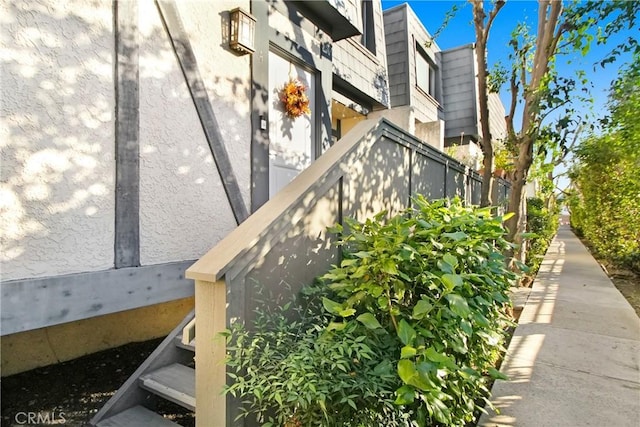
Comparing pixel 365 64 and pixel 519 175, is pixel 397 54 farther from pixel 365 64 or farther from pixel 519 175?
pixel 519 175

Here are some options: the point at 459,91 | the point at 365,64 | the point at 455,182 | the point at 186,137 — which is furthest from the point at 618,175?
the point at 186,137

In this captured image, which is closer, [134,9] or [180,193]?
[134,9]

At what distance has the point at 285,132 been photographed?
4.50 m

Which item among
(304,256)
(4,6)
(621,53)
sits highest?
(621,53)

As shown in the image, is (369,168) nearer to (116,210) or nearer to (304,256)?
(304,256)

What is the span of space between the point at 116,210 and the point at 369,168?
1.91 m

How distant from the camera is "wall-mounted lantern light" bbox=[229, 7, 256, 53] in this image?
3.47 metres

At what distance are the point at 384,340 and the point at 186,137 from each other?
2.38m

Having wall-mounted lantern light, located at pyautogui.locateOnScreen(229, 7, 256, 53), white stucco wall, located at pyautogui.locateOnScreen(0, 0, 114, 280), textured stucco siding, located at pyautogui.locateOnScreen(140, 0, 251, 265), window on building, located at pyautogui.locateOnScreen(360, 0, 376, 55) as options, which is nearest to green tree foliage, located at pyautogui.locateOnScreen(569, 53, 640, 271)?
window on building, located at pyautogui.locateOnScreen(360, 0, 376, 55)

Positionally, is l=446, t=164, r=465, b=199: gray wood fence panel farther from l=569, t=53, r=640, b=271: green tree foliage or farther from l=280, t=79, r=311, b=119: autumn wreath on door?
l=569, t=53, r=640, b=271: green tree foliage

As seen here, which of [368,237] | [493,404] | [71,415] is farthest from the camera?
[71,415]

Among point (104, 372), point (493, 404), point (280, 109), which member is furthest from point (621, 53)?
point (104, 372)

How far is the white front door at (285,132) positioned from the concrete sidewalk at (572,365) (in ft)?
9.85

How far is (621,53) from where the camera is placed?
13.4 ft
